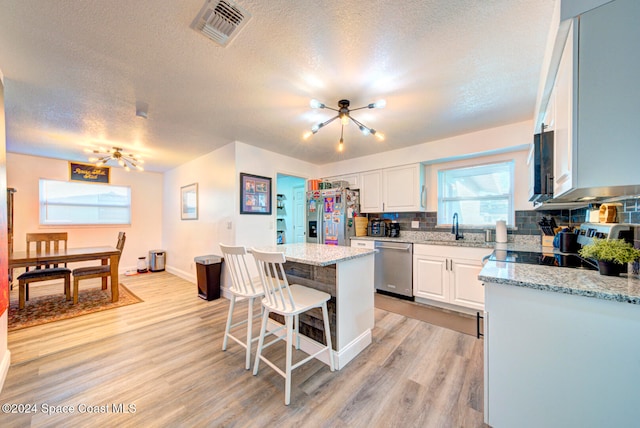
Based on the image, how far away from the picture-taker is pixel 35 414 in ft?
4.75

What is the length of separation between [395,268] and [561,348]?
2383 mm

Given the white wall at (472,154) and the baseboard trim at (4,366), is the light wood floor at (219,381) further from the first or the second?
the white wall at (472,154)

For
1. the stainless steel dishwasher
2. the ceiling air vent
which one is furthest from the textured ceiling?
the stainless steel dishwasher

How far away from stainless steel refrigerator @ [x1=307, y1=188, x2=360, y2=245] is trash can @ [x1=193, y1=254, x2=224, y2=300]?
1802 millimetres

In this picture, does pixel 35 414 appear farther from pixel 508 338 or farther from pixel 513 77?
pixel 513 77

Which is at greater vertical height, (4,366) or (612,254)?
(612,254)

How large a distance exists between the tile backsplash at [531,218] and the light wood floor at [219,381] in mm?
1443

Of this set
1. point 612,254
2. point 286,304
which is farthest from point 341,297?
point 612,254

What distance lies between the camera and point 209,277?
3.41 metres

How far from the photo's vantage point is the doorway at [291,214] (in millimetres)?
5453

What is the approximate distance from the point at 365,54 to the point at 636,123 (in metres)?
1.41

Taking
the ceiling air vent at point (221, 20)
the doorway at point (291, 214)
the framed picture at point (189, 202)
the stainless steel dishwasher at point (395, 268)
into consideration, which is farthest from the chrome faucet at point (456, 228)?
the framed picture at point (189, 202)

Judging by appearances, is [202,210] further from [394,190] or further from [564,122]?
[564,122]

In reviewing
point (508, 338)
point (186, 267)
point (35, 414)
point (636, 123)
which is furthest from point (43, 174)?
point (636, 123)
